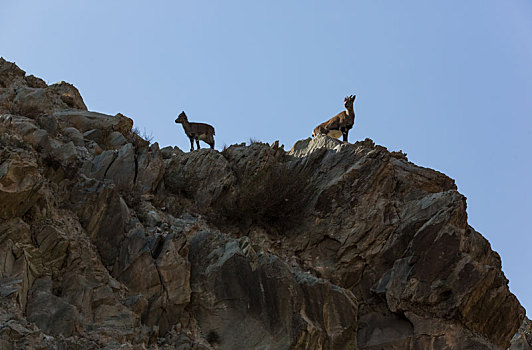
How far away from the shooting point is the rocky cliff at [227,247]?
593 inches

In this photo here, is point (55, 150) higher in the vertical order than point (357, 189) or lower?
lower

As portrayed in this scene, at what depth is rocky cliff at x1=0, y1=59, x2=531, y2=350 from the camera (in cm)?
1506

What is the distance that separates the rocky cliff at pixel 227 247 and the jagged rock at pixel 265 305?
→ 0.03m

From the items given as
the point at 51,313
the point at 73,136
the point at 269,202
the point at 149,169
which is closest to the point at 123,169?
the point at 149,169

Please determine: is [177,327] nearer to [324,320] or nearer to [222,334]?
[222,334]

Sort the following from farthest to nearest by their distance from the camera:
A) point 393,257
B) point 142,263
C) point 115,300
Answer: point 393,257 < point 142,263 < point 115,300

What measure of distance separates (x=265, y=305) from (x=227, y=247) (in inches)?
73.7

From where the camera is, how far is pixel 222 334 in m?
16.1

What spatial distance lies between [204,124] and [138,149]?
6838 millimetres

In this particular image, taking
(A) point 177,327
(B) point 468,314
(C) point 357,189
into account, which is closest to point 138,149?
(C) point 357,189

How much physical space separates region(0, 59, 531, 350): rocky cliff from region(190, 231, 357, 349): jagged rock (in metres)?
0.03

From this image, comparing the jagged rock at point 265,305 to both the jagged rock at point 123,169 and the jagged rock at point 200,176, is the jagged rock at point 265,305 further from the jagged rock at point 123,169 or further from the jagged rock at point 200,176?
the jagged rock at point 200,176

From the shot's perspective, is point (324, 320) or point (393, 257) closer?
point (324, 320)

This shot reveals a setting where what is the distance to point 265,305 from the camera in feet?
53.9
